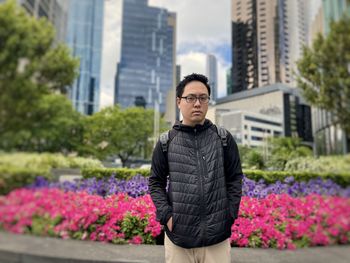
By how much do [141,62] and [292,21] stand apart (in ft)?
170

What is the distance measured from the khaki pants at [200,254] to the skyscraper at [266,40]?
2.40 meters

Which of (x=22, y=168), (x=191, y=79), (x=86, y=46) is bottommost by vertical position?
(x=22, y=168)

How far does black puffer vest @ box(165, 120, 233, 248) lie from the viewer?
143cm

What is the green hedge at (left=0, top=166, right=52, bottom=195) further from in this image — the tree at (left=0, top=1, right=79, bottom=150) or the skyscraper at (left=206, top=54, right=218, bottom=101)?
the skyscraper at (left=206, top=54, right=218, bottom=101)

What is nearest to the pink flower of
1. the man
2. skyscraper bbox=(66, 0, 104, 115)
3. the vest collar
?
the man

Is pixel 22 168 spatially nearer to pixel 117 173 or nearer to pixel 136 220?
pixel 136 220

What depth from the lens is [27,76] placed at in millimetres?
2100

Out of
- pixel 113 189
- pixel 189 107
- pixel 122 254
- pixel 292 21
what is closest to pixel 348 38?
pixel 292 21

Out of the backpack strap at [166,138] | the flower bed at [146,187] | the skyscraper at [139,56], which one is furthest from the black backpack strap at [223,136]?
the skyscraper at [139,56]

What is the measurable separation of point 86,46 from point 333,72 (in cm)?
263

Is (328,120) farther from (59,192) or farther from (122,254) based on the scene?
(59,192)

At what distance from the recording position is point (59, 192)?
2.57 meters

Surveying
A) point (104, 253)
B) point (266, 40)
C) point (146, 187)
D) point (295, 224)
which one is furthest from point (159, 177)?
point (266, 40)

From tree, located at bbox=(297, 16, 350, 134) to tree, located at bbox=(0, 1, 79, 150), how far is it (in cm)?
229
